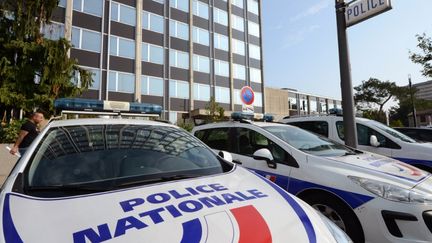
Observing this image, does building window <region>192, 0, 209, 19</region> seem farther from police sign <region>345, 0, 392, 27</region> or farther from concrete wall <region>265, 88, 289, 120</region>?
police sign <region>345, 0, 392, 27</region>

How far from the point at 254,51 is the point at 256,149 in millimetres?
36054

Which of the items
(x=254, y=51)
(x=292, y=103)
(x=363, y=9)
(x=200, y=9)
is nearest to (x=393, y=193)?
(x=363, y=9)

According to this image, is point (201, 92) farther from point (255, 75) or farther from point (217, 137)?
point (217, 137)

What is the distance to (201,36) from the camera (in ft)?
112

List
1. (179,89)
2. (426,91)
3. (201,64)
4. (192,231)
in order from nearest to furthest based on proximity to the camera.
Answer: (192,231) < (179,89) < (201,64) < (426,91)

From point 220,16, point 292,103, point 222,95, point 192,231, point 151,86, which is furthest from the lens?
point 292,103

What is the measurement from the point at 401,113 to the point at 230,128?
78.6 m

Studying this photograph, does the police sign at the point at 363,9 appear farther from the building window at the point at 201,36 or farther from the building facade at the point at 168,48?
the building window at the point at 201,36

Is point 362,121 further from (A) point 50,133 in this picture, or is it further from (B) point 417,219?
(A) point 50,133

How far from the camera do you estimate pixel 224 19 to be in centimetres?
3700

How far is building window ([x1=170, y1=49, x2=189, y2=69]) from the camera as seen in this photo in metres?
31.1

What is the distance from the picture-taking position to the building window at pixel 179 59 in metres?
31.1

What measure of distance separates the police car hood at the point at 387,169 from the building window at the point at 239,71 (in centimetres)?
3278

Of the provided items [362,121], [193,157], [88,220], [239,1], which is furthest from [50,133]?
[239,1]
